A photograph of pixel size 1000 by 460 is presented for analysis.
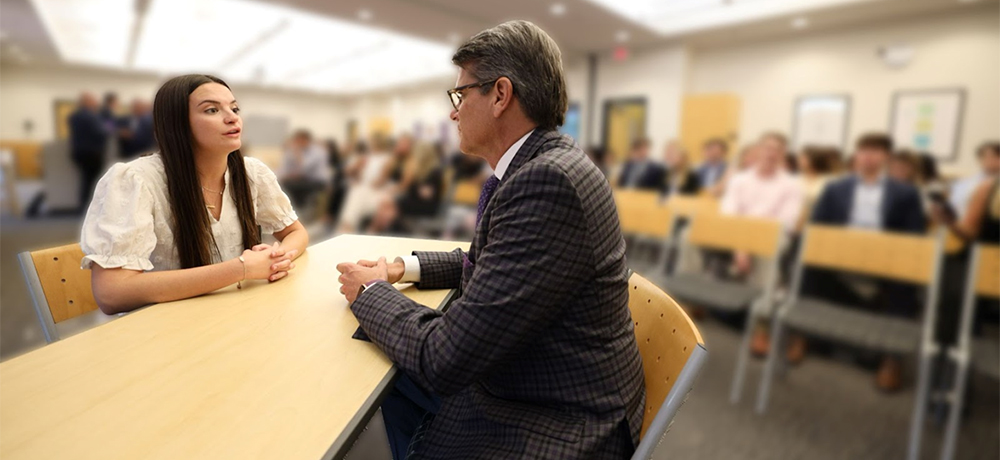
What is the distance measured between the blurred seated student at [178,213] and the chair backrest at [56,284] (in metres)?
0.11

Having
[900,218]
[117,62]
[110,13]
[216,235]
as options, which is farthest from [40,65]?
[900,218]

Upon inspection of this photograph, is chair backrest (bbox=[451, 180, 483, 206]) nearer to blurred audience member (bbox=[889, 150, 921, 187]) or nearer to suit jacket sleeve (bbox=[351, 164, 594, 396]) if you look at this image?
blurred audience member (bbox=[889, 150, 921, 187])

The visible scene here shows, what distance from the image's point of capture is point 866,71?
275 inches

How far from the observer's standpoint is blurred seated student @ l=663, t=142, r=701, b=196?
17.7 feet

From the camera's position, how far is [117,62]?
1335cm

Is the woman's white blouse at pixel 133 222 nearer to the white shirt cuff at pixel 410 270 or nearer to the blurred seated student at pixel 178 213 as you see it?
the blurred seated student at pixel 178 213

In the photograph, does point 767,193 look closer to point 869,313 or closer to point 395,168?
point 869,313

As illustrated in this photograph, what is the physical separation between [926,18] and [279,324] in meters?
8.43

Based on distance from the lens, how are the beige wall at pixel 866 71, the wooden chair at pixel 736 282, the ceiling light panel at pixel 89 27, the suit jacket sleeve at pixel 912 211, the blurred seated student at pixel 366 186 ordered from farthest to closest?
the ceiling light panel at pixel 89 27
the beige wall at pixel 866 71
the blurred seated student at pixel 366 186
the suit jacket sleeve at pixel 912 211
the wooden chair at pixel 736 282

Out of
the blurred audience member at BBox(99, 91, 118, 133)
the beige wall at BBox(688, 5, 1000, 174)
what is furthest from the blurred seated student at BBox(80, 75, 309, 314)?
the beige wall at BBox(688, 5, 1000, 174)

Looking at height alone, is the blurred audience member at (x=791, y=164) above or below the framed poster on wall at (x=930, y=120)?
below

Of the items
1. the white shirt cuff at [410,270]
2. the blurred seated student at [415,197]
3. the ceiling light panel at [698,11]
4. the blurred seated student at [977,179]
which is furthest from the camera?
the ceiling light panel at [698,11]

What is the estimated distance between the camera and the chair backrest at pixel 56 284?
1.08 m

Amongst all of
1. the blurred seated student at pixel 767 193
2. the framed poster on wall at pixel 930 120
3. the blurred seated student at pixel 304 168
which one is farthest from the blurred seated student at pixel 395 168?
the framed poster on wall at pixel 930 120
